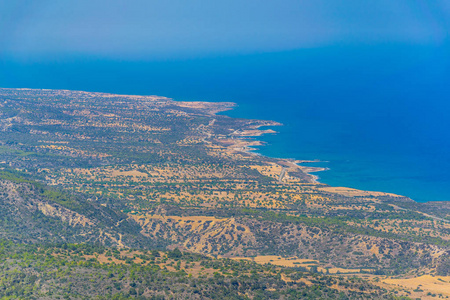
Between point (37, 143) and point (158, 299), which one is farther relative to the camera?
point (37, 143)

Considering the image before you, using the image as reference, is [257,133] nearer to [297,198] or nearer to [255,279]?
[297,198]

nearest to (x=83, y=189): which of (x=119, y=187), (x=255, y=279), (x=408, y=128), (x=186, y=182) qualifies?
(x=119, y=187)

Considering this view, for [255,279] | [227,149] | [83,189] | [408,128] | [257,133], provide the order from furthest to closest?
[408,128], [257,133], [227,149], [83,189], [255,279]

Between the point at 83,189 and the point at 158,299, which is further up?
the point at 83,189

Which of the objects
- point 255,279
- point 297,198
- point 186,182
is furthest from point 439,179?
point 255,279

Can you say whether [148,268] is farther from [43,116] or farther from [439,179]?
[43,116]

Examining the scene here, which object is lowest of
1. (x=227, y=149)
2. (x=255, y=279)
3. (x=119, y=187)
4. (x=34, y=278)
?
(x=34, y=278)

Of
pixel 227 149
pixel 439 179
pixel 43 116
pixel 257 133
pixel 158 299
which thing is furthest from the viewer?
pixel 257 133
